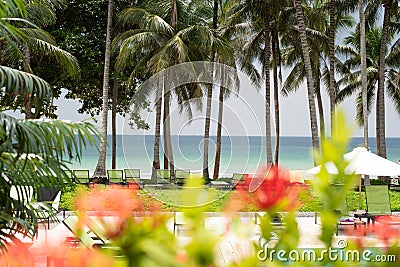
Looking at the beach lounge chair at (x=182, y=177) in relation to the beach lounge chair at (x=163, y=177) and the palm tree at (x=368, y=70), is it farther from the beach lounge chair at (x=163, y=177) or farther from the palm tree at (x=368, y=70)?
the palm tree at (x=368, y=70)

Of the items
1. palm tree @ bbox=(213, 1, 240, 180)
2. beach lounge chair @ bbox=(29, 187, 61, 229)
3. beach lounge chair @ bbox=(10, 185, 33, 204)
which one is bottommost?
beach lounge chair @ bbox=(29, 187, 61, 229)

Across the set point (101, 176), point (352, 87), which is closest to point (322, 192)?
point (101, 176)

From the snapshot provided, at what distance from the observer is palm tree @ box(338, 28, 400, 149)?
3142 cm

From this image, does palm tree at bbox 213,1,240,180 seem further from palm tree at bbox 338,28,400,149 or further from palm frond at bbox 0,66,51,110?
palm frond at bbox 0,66,51,110

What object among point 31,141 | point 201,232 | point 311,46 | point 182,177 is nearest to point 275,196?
point 201,232

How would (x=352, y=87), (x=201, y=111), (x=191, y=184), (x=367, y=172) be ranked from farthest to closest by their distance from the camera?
(x=352, y=87)
(x=201, y=111)
(x=367, y=172)
(x=191, y=184)

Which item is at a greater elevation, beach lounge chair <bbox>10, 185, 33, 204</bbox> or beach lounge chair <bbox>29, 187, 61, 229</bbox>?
beach lounge chair <bbox>10, 185, 33, 204</bbox>

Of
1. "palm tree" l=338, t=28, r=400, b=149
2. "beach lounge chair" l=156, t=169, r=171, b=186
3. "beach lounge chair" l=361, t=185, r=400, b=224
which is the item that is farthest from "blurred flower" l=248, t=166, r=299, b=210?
"palm tree" l=338, t=28, r=400, b=149

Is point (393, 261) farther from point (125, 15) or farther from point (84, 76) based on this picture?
point (84, 76)

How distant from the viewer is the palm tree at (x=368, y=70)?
103 feet

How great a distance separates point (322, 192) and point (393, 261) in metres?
0.10

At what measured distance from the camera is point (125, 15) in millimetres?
21109

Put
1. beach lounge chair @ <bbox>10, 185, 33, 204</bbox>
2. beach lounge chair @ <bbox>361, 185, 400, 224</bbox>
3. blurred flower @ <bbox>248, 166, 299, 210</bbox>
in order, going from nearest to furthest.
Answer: blurred flower @ <bbox>248, 166, 299, 210</bbox>, beach lounge chair @ <bbox>10, 185, 33, 204</bbox>, beach lounge chair @ <bbox>361, 185, 400, 224</bbox>

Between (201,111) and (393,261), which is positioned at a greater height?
(201,111)
